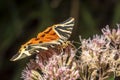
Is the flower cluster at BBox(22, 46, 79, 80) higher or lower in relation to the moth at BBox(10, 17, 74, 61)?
lower

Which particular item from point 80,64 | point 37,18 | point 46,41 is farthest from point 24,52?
point 37,18

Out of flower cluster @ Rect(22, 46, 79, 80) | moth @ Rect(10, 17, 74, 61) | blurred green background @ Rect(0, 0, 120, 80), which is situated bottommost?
flower cluster @ Rect(22, 46, 79, 80)

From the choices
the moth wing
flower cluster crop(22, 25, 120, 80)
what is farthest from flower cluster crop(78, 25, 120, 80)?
the moth wing

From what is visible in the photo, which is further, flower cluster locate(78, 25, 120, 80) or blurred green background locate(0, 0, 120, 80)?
blurred green background locate(0, 0, 120, 80)

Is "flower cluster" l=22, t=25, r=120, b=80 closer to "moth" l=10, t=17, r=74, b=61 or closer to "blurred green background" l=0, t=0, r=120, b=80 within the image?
"moth" l=10, t=17, r=74, b=61

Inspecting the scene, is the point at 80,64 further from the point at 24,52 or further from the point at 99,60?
the point at 24,52

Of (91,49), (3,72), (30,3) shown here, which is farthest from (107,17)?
(91,49)

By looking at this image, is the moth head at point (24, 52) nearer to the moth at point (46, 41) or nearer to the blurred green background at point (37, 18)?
the moth at point (46, 41)

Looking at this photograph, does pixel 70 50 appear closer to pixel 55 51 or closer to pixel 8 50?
pixel 55 51
